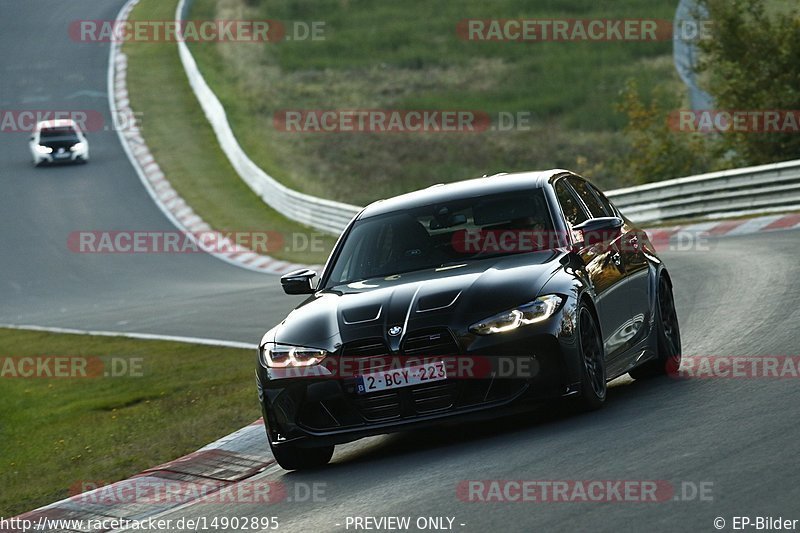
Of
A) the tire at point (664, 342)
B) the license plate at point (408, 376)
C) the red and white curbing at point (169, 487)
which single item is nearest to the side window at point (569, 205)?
the tire at point (664, 342)

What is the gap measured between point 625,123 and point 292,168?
11597 mm

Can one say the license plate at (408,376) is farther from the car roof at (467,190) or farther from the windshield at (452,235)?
the car roof at (467,190)

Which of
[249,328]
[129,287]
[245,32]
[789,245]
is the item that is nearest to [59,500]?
[249,328]

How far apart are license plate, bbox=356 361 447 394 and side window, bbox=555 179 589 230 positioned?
1.85m

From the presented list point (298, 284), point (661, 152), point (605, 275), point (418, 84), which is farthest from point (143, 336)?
point (418, 84)

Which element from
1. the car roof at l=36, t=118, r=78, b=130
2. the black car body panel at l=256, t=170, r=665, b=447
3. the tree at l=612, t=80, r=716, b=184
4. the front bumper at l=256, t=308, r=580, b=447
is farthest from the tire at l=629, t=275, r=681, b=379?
the car roof at l=36, t=118, r=78, b=130

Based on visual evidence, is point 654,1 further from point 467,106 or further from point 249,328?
point 249,328

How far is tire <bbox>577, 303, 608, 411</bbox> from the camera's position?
8156 mm

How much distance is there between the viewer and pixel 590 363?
8305mm

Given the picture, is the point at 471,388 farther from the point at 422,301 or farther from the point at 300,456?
the point at 300,456

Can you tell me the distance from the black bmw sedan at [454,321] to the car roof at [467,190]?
15 mm

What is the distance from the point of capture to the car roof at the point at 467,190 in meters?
9.30

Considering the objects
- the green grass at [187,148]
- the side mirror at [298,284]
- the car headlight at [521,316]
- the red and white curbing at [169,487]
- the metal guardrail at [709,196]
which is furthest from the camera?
the green grass at [187,148]

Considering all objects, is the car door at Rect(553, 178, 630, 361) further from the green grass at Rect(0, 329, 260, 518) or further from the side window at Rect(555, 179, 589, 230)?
the green grass at Rect(0, 329, 260, 518)
